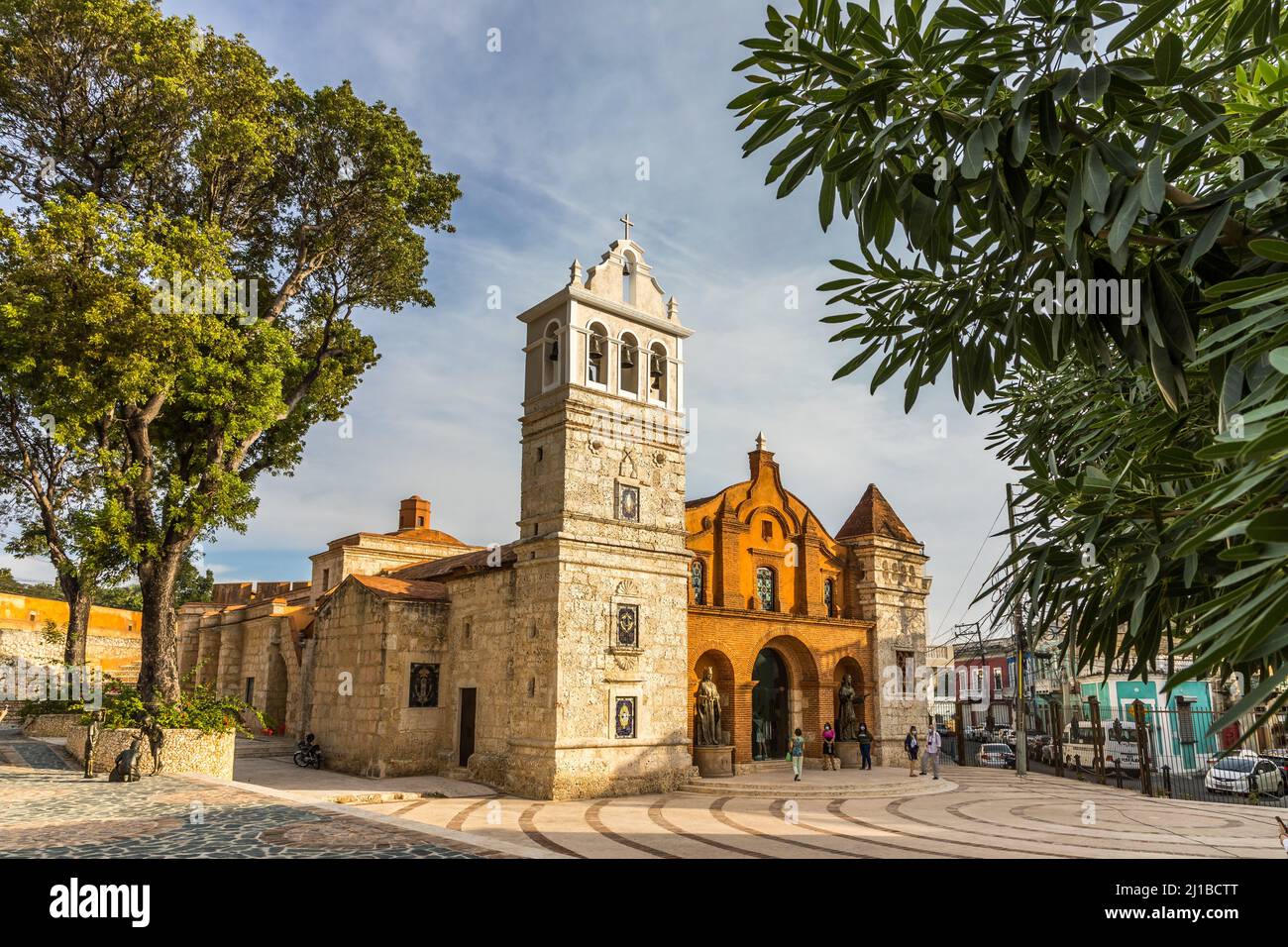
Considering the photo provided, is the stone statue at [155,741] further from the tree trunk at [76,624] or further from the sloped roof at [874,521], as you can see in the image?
the sloped roof at [874,521]

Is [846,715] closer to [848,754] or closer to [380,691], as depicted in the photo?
[848,754]

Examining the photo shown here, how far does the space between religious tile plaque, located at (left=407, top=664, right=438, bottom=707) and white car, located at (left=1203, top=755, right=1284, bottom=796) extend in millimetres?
21340

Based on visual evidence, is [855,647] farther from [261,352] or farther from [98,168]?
[98,168]

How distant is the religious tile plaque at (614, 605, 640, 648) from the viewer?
68.7 ft

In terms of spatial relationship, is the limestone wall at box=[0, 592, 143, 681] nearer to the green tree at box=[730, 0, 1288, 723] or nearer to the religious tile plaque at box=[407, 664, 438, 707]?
the religious tile plaque at box=[407, 664, 438, 707]

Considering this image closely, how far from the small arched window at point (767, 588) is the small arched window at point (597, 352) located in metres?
9.02

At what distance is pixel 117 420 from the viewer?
1898 centimetres

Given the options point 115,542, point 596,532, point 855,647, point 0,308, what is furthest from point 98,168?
point 855,647

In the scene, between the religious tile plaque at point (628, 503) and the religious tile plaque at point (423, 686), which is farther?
the religious tile plaque at point (423, 686)

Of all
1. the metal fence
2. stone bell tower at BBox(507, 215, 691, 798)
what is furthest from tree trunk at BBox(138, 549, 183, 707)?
the metal fence

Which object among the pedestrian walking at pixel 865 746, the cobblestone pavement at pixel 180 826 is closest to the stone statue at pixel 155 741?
the cobblestone pavement at pixel 180 826

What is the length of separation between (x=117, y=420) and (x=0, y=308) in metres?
3.65

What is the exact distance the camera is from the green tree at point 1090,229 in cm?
421
